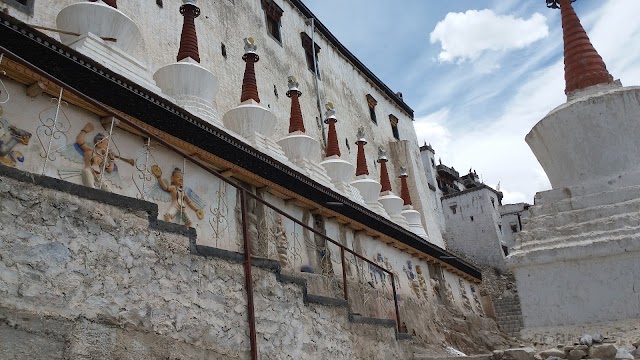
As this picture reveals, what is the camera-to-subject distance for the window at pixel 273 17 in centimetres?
1769

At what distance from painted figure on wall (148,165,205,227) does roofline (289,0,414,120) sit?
13.6 m

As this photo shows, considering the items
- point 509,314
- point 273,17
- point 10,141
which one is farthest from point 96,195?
point 509,314

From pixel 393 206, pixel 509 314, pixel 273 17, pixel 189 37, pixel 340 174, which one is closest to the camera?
pixel 189 37

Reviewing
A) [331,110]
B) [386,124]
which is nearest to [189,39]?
[331,110]

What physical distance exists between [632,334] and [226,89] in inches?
416

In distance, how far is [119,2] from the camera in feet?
37.1

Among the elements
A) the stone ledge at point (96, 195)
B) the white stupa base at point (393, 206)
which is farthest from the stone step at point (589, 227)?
the white stupa base at point (393, 206)

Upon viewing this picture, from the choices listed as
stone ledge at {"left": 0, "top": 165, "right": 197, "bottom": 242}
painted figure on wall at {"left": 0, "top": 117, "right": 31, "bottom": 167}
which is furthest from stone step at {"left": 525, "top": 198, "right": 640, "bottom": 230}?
painted figure on wall at {"left": 0, "top": 117, "right": 31, "bottom": 167}

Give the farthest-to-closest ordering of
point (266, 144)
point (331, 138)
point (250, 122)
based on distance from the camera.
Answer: point (331, 138), point (250, 122), point (266, 144)

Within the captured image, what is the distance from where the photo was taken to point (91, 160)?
253 inches

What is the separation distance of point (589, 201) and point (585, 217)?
275 millimetres

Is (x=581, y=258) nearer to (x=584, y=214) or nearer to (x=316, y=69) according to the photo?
(x=584, y=214)

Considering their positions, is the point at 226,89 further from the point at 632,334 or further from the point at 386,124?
the point at 386,124

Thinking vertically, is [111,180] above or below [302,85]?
below
